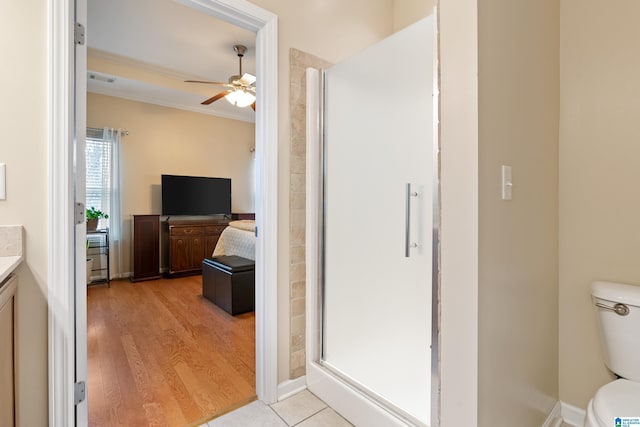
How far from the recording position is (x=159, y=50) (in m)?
3.58

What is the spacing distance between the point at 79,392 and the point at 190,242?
363cm

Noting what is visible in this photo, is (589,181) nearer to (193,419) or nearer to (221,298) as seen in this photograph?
(193,419)

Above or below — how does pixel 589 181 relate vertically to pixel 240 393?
above

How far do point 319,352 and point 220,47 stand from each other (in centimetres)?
339

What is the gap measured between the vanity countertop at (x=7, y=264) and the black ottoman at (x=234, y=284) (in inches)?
77.4

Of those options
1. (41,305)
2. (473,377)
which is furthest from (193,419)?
(473,377)

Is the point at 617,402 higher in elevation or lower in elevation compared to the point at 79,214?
lower

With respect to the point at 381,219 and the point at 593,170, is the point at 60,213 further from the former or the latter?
the point at 593,170

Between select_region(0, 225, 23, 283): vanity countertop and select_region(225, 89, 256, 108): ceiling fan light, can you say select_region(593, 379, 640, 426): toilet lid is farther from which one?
select_region(225, 89, 256, 108): ceiling fan light

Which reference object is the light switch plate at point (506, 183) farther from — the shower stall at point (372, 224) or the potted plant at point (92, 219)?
the potted plant at point (92, 219)

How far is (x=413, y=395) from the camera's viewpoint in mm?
1715

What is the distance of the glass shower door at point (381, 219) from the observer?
1680 millimetres

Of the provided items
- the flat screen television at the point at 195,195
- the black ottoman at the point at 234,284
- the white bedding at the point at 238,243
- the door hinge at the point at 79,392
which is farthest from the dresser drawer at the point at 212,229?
the door hinge at the point at 79,392

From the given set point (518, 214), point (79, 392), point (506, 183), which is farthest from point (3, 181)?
point (518, 214)
